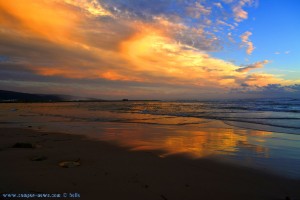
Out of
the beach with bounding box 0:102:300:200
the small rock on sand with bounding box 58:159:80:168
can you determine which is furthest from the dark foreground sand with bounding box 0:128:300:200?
the small rock on sand with bounding box 58:159:80:168

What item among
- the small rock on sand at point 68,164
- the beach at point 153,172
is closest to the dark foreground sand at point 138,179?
the beach at point 153,172

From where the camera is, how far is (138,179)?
17.8 feet

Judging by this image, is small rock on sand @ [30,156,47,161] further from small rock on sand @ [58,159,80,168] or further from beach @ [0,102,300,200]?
small rock on sand @ [58,159,80,168]

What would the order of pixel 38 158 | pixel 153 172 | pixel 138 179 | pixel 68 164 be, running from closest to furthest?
1. pixel 138 179
2. pixel 153 172
3. pixel 68 164
4. pixel 38 158

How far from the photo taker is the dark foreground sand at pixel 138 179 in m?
4.64

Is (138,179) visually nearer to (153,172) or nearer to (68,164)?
(153,172)

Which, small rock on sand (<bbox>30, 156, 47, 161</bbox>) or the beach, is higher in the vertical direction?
small rock on sand (<bbox>30, 156, 47, 161</bbox>)

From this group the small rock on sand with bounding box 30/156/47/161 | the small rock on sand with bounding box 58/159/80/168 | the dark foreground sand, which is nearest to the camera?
the dark foreground sand

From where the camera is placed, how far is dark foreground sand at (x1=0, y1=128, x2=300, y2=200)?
4.64m

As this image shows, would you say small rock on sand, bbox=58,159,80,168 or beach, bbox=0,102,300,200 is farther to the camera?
small rock on sand, bbox=58,159,80,168

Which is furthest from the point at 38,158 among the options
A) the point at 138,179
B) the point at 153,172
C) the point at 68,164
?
the point at 153,172

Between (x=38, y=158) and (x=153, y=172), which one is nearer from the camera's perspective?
(x=153, y=172)

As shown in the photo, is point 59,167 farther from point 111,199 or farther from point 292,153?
point 292,153

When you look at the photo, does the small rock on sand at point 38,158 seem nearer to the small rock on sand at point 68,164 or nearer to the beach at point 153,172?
the beach at point 153,172
